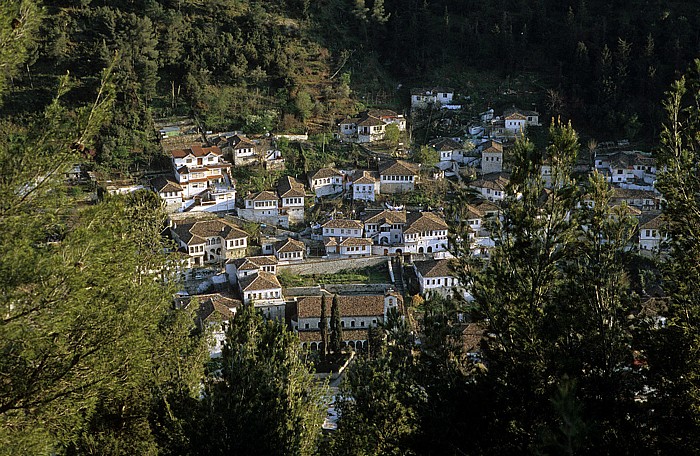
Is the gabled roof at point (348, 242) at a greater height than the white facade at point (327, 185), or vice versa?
the white facade at point (327, 185)

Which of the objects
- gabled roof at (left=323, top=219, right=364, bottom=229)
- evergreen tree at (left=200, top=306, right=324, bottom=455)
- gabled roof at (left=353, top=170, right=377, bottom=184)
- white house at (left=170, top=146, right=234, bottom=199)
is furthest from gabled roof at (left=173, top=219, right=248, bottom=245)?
evergreen tree at (left=200, top=306, right=324, bottom=455)

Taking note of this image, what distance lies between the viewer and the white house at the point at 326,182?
24.8m

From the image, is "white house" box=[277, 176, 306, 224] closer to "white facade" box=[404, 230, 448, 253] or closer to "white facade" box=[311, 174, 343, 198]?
"white facade" box=[311, 174, 343, 198]

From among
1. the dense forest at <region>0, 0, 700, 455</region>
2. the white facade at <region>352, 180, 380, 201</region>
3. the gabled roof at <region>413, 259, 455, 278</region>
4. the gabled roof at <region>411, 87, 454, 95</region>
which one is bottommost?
the gabled roof at <region>413, 259, 455, 278</region>

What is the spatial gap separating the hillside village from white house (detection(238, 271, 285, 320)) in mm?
26

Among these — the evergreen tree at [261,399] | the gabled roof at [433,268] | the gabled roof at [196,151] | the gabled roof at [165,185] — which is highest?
the evergreen tree at [261,399]

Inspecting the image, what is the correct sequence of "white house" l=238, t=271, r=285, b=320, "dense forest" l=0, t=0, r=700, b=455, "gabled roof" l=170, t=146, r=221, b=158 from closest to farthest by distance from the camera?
"dense forest" l=0, t=0, r=700, b=455 → "white house" l=238, t=271, r=285, b=320 → "gabled roof" l=170, t=146, r=221, b=158

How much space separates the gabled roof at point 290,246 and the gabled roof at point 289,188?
7.81 feet

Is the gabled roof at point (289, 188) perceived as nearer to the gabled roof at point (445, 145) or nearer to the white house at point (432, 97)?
the gabled roof at point (445, 145)

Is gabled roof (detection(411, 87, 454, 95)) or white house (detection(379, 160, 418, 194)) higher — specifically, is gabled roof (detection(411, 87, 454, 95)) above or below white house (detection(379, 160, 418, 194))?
above

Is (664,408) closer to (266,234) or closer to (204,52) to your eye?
(266,234)

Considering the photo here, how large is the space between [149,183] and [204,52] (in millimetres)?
7770

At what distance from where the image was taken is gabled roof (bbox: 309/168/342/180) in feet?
81.5

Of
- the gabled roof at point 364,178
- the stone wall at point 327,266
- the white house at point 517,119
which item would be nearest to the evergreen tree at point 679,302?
the stone wall at point 327,266
